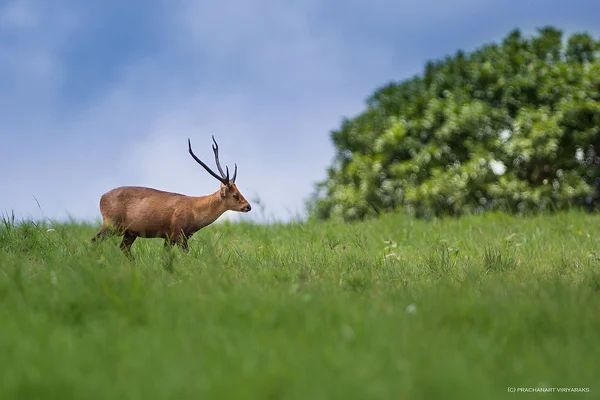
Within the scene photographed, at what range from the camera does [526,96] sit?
16766 mm

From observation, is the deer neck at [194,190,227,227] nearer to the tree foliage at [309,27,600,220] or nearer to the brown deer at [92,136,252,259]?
the brown deer at [92,136,252,259]

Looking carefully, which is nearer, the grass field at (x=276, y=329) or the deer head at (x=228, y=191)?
A: the grass field at (x=276, y=329)

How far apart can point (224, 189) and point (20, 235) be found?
255 centimetres

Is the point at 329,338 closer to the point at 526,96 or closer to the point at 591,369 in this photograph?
the point at 591,369

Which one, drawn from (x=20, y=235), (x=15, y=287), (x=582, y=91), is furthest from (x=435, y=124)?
(x=15, y=287)

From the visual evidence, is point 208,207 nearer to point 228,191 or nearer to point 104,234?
point 228,191

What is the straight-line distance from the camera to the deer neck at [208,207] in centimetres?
748

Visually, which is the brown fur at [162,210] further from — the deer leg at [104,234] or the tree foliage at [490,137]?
the tree foliage at [490,137]

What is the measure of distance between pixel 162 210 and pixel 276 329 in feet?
10.9

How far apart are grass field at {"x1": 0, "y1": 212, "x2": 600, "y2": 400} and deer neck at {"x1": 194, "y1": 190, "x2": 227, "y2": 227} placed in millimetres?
246

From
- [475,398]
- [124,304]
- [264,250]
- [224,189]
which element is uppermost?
[224,189]

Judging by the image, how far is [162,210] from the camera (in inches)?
291

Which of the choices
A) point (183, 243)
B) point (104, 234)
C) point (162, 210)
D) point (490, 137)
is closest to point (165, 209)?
point (162, 210)

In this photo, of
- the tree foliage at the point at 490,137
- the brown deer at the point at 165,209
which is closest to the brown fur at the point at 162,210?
the brown deer at the point at 165,209
